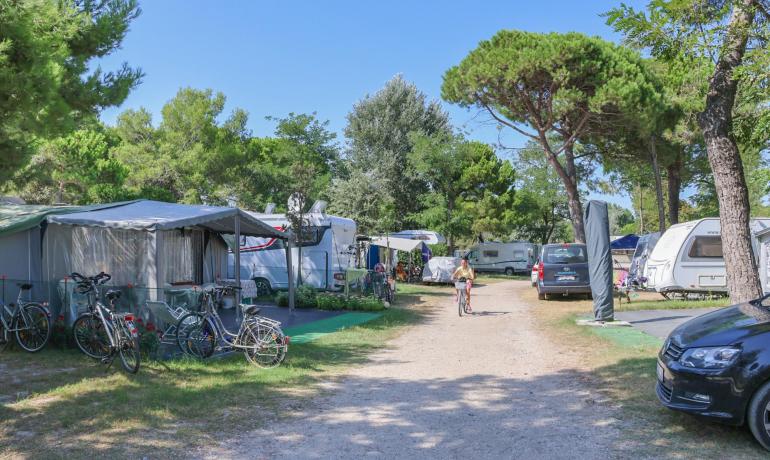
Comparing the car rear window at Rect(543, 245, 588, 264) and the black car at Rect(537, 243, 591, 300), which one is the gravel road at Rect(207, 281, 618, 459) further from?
the car rear window at Rect(543, 245, 588, 264)

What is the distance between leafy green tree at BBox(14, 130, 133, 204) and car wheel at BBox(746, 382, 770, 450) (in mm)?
17545

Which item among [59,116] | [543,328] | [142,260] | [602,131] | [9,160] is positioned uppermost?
[602,131]

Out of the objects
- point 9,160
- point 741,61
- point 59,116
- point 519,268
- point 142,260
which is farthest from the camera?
point 519,268

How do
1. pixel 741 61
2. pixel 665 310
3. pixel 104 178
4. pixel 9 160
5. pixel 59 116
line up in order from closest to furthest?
pixel 9 160 → pixel 59 116 → pixel 741 61 → pixel 665 310 → pixel 104 178

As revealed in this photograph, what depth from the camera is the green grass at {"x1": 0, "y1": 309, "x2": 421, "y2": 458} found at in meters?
4.57

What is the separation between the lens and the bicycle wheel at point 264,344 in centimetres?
758

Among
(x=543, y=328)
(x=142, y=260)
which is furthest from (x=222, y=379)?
(x=543, y=328)

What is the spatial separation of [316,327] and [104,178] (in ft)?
43.3

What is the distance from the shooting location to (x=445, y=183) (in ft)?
115

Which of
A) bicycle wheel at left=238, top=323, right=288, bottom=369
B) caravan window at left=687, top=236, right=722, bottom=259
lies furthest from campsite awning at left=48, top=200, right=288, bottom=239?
caravan window at left=687, top=236, right=722, bottom=259

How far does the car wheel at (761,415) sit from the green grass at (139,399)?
3.83 m

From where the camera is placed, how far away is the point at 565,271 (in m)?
16.4

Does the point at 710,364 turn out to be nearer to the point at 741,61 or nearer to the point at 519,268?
the point at 741,61

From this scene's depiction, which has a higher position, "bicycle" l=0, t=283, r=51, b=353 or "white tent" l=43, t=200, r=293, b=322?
"white tent" l=43, t=200, r=293, b=322
